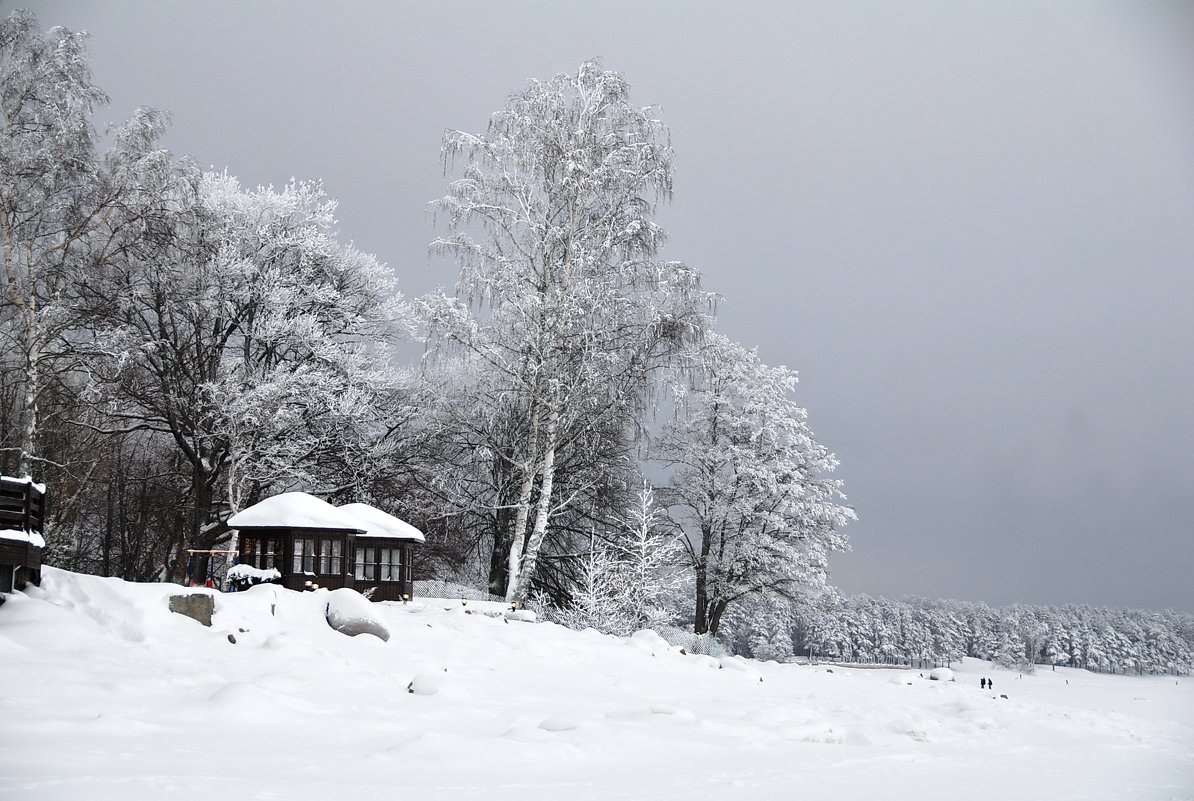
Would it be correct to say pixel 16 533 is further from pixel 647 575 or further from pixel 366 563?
pixel 647 575

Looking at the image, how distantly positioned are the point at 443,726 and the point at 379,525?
1125 cm

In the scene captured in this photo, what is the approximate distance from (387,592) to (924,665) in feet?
261

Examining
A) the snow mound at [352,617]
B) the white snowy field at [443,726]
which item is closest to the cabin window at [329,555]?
the white snowy field at [443,726]

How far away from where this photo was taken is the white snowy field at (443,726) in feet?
20.9

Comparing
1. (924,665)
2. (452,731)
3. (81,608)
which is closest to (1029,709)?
(452,731)

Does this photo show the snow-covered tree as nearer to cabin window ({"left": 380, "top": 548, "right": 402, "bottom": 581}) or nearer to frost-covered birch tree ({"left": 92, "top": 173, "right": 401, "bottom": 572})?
cabin window ({"left": 380, "top": 548, "right": 402, "bottom": 581})

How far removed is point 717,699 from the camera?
39.7 ft

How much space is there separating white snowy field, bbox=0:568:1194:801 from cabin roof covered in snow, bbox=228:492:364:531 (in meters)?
3.71

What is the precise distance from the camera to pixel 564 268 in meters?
21.6

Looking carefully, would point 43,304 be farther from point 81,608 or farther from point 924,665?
point 924,665

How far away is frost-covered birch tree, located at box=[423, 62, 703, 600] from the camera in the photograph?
2117 centimetres

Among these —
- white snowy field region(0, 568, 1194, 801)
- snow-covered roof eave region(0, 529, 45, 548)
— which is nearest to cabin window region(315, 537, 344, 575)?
white snowy field region(0, 568, 1194, 801)

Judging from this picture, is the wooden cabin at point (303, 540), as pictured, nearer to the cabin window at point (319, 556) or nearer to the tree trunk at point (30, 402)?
the cabin window at point (319, 556)

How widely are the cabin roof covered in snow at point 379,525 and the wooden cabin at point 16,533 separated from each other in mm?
8839
